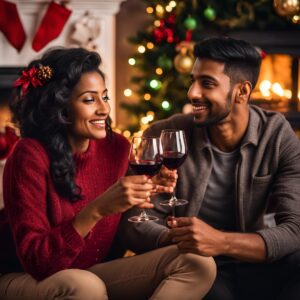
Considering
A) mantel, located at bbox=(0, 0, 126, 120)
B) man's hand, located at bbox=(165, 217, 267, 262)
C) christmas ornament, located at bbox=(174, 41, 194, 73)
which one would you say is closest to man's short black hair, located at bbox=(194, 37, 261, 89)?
man's hand, located at bbox=(165, 217, 267, 262)

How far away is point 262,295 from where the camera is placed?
2.10 m

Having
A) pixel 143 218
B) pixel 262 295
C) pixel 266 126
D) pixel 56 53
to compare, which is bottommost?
pixel 262 295

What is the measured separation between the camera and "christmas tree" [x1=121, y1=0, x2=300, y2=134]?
12.0 feet

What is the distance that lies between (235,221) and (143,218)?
515 mm

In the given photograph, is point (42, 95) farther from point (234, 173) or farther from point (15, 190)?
point (234, 173)

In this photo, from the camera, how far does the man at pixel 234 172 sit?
2.05m

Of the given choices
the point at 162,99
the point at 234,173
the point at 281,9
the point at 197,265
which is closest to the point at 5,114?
the point at 162,99

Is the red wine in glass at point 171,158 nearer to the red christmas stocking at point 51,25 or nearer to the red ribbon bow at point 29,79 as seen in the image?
the red ribbon bow at point 29,79

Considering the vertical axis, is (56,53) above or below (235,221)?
above

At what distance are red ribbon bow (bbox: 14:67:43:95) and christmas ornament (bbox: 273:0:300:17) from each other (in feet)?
6.29

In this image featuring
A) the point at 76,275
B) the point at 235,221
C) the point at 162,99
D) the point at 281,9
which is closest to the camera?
the point at 76,275

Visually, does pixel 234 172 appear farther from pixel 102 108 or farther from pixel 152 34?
pixel 152 34

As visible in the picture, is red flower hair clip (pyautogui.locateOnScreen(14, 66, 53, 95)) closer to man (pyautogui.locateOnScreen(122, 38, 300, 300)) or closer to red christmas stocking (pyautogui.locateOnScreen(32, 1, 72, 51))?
man (pyautogui.locateOnScreen(122, 38, 300, 300))

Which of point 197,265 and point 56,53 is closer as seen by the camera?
point 197,265
